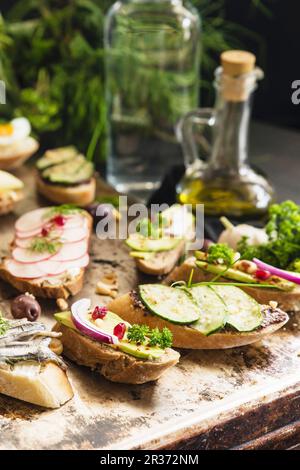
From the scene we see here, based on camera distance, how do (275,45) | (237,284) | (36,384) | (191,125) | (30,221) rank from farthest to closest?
(275,45)
(191,125)
(30,221)
(237,284)
(36,384)

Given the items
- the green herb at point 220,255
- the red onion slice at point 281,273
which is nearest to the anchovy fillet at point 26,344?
the green herb at point 220,255

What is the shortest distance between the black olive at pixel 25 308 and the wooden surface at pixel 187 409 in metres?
0.28

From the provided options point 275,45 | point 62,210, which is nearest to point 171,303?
point 62,210

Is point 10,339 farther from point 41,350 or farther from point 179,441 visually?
point 179,441

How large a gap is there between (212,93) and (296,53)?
0.55 meters

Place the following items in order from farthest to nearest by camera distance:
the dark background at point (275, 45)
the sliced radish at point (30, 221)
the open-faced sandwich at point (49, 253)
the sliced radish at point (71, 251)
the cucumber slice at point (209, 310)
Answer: the dark background at point (275, 45) < the sliced radish at point (30, 221) < the sliced radish at point (71, 251) < the open-faced sandwich at point (49, 253) < the cucumber slice at point (209, 310)

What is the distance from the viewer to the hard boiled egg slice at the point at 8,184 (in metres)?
3.71

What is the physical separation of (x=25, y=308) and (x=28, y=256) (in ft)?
1.06

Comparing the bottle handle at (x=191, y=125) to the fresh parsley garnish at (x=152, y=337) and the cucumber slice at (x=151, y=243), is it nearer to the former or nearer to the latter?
the cucumber slice at (x=151, y=243)

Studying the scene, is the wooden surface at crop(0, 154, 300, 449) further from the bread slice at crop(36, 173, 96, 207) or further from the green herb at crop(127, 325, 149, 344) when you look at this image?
the bread slice at crop(36, 173, 96, 207)

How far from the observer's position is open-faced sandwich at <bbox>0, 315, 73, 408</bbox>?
257cm

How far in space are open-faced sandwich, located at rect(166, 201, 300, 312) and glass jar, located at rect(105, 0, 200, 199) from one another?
0.98m

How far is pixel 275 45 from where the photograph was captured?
16.6 feet

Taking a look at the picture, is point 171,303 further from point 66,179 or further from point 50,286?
point 66,179
